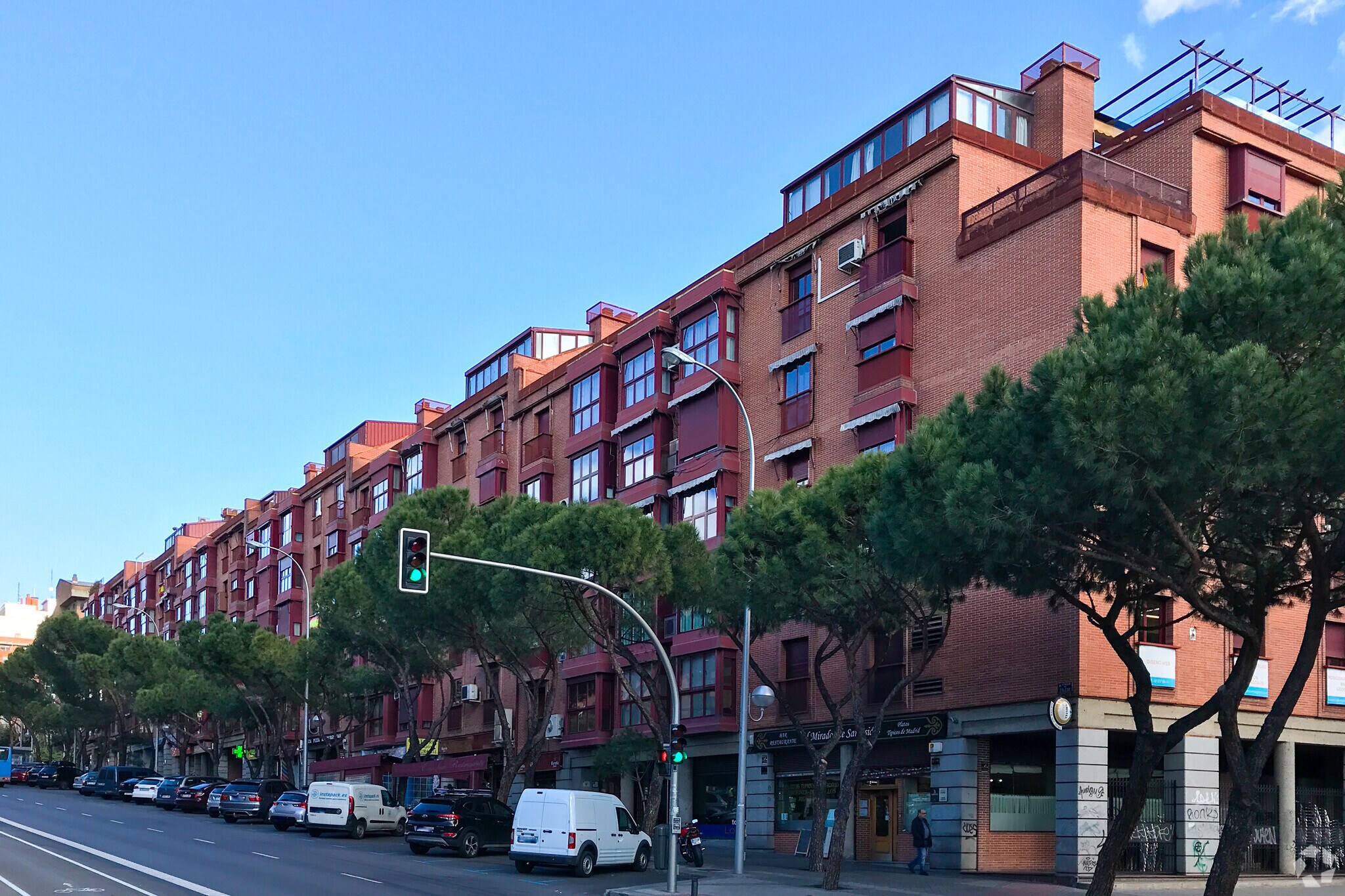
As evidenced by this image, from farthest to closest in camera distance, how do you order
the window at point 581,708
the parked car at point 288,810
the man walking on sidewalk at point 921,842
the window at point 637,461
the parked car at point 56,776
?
1. the parked car at point 56,776
2. the window at point 581,708
3. the parked car at point 288,810
4. the window at point 637,461
5. the man walking on sidewalk at point 921,842

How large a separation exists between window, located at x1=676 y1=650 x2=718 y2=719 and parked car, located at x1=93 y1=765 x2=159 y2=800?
39.0 m

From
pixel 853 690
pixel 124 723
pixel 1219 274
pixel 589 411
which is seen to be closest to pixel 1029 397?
pixel 1219 274

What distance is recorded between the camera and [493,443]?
57.4 meters

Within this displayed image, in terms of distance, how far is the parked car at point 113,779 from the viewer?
70625mm

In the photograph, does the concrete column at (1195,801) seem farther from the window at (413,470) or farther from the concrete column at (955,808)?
the window at (413,470)

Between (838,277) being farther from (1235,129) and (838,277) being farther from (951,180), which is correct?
(1235,129)

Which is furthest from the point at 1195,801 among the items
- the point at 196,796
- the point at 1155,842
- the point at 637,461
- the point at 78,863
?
the point at 196,796

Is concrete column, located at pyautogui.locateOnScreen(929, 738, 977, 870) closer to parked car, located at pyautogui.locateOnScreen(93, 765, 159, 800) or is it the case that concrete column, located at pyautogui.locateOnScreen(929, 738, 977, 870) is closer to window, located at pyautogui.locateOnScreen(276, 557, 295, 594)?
parked car, located at pyautogui.locateOnScreen(93, 765, 159, 800)

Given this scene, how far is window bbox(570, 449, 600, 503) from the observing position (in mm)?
48438

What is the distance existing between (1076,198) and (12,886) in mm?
24253

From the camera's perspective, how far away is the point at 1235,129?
33.2m

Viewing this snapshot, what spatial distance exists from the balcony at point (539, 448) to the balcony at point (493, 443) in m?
2.74

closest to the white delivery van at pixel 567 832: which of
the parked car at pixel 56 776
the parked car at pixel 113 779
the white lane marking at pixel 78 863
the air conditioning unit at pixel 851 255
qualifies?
the white lane marking at pixel 78 863

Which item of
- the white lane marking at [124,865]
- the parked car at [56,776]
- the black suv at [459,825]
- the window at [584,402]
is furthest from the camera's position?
the parked car at [56,776]
